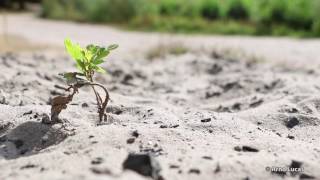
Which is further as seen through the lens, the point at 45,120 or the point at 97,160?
the point at 45,120

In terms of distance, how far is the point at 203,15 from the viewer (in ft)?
54.5

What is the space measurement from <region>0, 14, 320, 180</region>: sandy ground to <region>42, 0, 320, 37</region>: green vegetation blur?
765 centimetres

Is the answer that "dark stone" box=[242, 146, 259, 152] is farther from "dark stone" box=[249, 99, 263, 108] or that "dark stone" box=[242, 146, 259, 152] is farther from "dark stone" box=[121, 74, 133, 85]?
"dark stone" box=[121, 74, 133, 85]

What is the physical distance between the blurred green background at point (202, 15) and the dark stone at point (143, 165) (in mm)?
10683

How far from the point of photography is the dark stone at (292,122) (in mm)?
3531

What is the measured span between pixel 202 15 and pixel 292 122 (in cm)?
1325

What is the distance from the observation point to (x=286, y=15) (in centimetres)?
Result: 1464

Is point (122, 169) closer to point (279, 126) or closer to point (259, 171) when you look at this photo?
point (259, 171)

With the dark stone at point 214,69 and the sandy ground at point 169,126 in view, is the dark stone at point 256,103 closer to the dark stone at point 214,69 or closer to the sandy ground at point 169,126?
the sandy ground at point 169,126

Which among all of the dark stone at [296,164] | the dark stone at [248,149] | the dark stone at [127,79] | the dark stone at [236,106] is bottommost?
the dark stone at [296,164]

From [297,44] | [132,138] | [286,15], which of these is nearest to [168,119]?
[132,138]

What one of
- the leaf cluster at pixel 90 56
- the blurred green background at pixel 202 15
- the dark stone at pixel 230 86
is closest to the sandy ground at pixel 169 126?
the dark stone at pixel 230 86

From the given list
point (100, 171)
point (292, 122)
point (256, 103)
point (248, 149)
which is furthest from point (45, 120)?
point (256, 103)

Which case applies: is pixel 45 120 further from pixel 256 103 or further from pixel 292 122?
pixel 256 103
